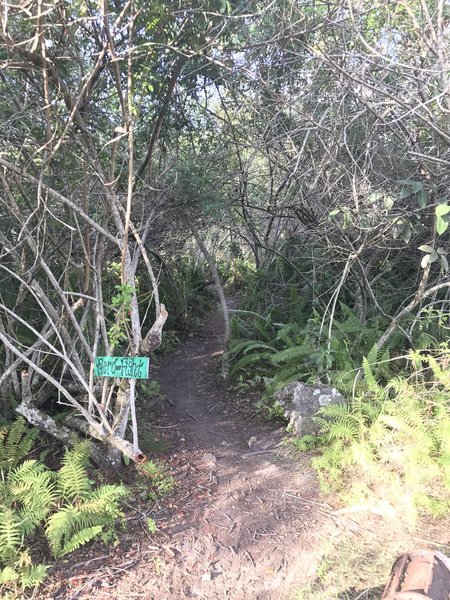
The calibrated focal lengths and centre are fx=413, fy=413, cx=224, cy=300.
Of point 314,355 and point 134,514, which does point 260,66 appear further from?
point 134,514

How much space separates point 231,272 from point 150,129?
29.1 ft

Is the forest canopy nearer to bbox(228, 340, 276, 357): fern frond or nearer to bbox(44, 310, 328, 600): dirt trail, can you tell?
bbox(228, 340, 276, 357): fern frond

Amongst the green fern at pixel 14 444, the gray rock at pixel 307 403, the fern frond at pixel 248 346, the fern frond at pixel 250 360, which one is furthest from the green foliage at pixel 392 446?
the green fern at pixel 14 444

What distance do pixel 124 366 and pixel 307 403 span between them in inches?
81.3

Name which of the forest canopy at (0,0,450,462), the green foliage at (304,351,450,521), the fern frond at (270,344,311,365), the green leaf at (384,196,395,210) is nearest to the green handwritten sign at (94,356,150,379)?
the forest canopy at (0,0,450,462)

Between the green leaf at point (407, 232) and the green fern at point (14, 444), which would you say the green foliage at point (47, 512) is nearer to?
the green fern at point (14, 444)

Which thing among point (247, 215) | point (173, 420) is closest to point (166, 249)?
point (247, 215)

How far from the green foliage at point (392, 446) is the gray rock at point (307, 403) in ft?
0.43

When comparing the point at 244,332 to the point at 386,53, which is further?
the point at 244,332

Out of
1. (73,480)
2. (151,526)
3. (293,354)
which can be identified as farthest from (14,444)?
(293,354)

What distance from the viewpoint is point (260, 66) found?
495 centimetres

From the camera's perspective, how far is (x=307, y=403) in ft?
14.5

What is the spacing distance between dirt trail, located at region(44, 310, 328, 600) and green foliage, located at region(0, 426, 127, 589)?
0.26 metres

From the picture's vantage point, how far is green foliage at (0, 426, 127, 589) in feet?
8.81
